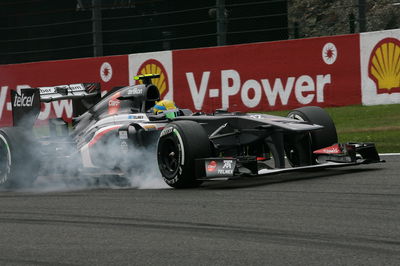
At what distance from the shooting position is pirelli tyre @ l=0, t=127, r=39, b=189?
984 centimetres

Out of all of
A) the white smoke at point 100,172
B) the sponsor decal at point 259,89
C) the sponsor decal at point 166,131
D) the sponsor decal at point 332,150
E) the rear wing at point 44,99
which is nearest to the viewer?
the sponsor decal at point 166,131

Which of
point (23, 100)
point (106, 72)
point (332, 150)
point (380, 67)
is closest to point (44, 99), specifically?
point (23, 100)

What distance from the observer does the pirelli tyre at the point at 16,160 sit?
9836 millimetres

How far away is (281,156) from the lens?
8469 millimetres

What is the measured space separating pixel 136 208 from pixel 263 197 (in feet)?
3.76

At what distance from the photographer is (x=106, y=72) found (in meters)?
17.1

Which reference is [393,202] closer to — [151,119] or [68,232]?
[68,232]

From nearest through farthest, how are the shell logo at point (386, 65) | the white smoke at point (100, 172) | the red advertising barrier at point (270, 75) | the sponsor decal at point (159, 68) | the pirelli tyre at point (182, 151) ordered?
the pirelli tyre at point (182, 151)
the white smoke at point (100, 172)
the shell logo at point (386, 65)
the red advertising barrier at point (270, 75)
the sponsor decal at point (159, 68)

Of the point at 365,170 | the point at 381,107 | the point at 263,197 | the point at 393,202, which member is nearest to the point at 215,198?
the point at 263,197

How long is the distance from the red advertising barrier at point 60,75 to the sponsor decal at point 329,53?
4397 mm

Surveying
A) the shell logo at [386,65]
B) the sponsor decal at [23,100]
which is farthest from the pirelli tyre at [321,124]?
the shell logo at [386,65]

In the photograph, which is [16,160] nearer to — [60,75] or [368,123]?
[368,123]

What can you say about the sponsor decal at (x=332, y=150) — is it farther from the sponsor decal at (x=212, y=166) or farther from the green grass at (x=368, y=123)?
the green grass at (x=368, y=123)

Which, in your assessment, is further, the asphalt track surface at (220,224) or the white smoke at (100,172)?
the white smoke at (100,172)
